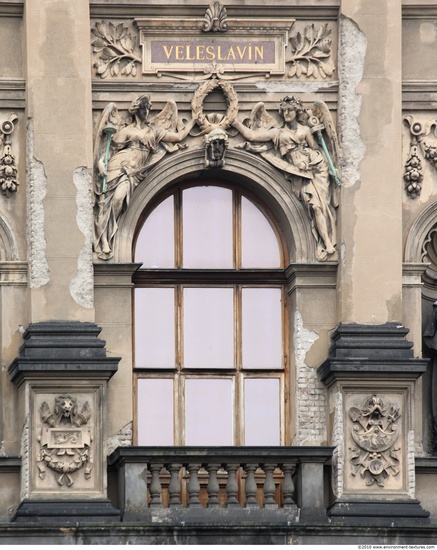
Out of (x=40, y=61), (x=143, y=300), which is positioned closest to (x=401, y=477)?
(x=143, y=300)

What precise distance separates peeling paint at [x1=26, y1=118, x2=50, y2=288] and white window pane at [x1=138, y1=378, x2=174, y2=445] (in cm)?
184

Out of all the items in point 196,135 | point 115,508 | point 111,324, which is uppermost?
point 196,135

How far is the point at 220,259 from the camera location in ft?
109

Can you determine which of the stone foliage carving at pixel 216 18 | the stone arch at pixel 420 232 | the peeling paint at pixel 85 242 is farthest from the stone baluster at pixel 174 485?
the stone foliage carving at pixel 216 18

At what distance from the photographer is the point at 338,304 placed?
3262 cm

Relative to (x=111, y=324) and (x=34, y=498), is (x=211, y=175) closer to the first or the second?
(x=111, y=324)

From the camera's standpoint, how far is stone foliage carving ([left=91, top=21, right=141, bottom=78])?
32.9 meters

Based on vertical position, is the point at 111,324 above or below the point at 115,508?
above

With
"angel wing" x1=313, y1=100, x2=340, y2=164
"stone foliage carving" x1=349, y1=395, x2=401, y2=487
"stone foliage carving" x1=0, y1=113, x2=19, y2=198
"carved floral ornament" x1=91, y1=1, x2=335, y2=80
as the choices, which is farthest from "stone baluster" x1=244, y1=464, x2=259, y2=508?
"carved floral ornament" x1=91, y1=1, x2=335, y2=80

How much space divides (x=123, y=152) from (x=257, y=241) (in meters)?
1.97

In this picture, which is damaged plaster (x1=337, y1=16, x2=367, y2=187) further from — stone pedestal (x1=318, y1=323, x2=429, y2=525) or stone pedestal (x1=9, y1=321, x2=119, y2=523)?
stone pedestal (x1=9, y1=321, x2=119, y2=523)

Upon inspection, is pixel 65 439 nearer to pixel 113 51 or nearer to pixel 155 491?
pixel 155 491

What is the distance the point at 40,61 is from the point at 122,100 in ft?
3.68

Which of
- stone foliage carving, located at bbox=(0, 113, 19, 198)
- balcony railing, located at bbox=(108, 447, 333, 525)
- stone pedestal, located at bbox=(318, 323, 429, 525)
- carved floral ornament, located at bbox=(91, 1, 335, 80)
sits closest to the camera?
balcony railing, located at bbox=(108, 447, 333, 525)
